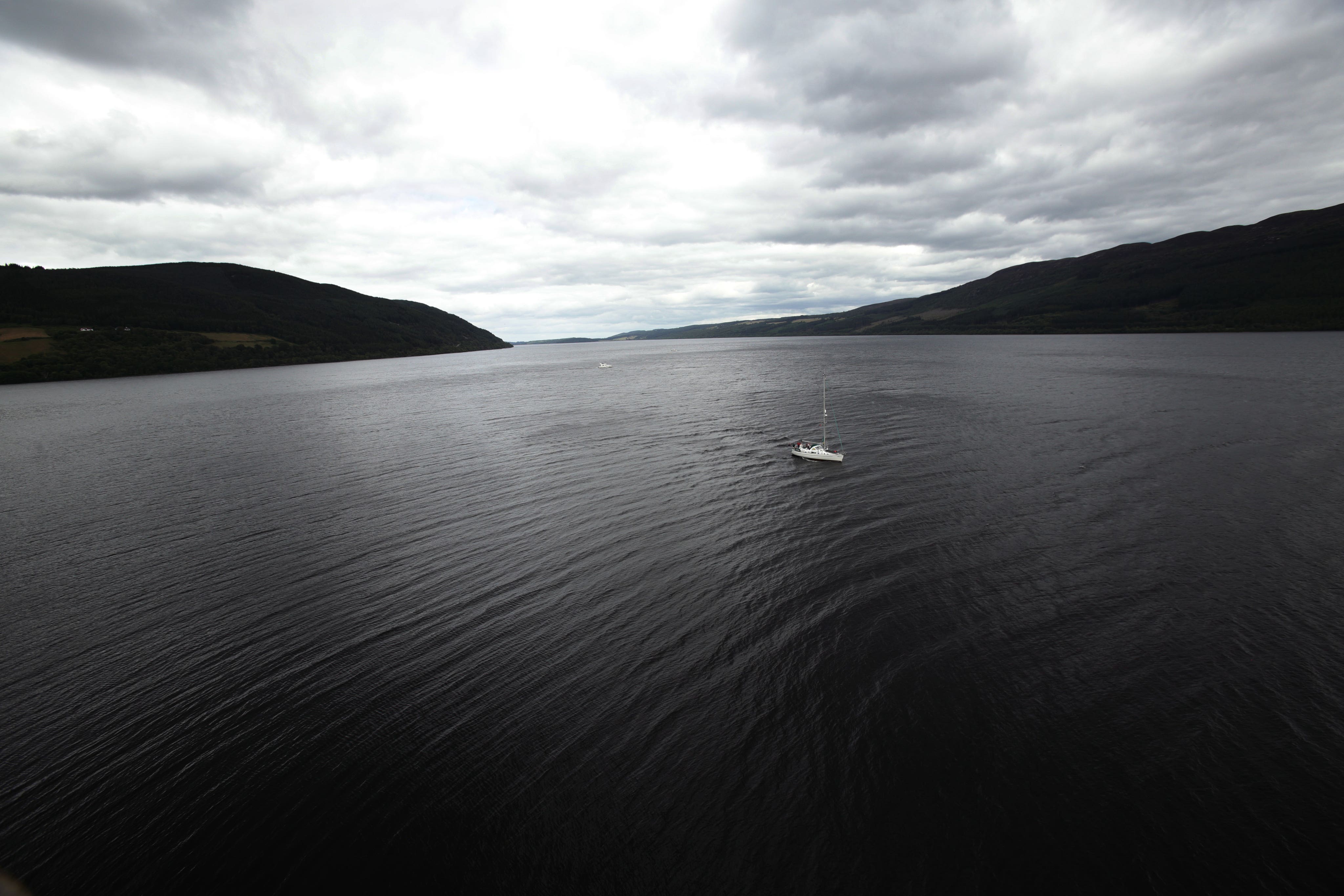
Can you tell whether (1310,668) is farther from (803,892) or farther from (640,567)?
(640,567)

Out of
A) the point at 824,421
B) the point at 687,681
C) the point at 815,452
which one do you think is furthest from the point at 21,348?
the point at 687,681

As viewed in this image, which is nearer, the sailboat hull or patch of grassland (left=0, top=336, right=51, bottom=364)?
the sailboat hull

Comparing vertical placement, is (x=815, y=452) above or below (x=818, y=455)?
above

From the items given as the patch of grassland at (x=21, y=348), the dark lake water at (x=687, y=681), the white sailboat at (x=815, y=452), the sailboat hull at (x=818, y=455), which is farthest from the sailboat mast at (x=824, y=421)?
the patch of grassland at (x=21, y=348)

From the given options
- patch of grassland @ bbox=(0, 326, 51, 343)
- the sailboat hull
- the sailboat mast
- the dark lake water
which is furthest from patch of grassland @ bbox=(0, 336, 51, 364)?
the sailboat hull

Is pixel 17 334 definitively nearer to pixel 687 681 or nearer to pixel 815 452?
pixel 815 452

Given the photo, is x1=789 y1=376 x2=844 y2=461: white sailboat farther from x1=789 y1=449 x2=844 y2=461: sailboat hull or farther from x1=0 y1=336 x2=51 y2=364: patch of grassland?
x1=0 y1=336 x2=51 y2=364: patch of grassland

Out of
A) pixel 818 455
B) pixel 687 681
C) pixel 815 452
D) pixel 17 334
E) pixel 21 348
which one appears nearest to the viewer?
pixel 687 681

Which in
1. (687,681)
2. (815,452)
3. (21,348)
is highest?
(21,348)
